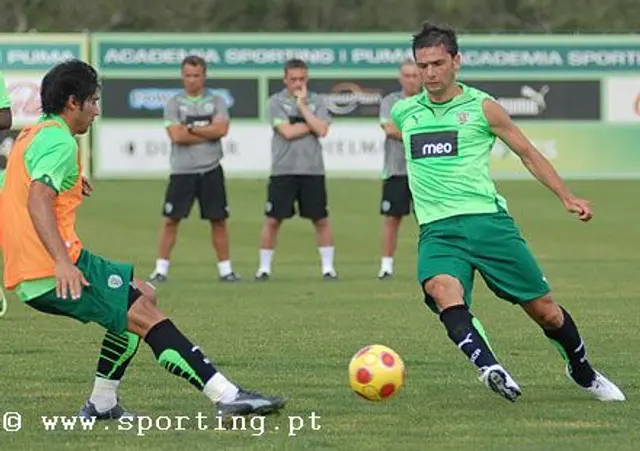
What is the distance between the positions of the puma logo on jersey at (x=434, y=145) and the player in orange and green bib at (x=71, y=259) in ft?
5.59

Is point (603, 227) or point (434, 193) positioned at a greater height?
point (434, 193)

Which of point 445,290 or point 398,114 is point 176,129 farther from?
point 445,290

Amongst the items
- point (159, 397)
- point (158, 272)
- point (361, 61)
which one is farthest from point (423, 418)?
point (361, 61)

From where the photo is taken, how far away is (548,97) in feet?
106

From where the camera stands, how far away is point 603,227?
25.9 m

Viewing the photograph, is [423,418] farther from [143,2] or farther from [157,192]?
[143,2]

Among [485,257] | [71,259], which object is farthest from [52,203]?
[485,257]

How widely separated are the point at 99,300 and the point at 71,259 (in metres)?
0.24

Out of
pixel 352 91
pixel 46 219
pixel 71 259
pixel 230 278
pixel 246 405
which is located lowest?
pixel 230 278

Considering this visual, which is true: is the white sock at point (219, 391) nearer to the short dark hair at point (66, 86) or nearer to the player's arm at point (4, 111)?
the short dark hair at point (66, 86)

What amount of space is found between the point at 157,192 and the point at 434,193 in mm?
22703

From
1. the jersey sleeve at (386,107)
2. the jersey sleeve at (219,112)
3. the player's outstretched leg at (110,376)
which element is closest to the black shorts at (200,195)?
the jersey sleeve at (219,112)

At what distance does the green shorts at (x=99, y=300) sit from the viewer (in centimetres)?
902

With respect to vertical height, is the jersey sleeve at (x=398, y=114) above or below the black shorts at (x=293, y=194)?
above
